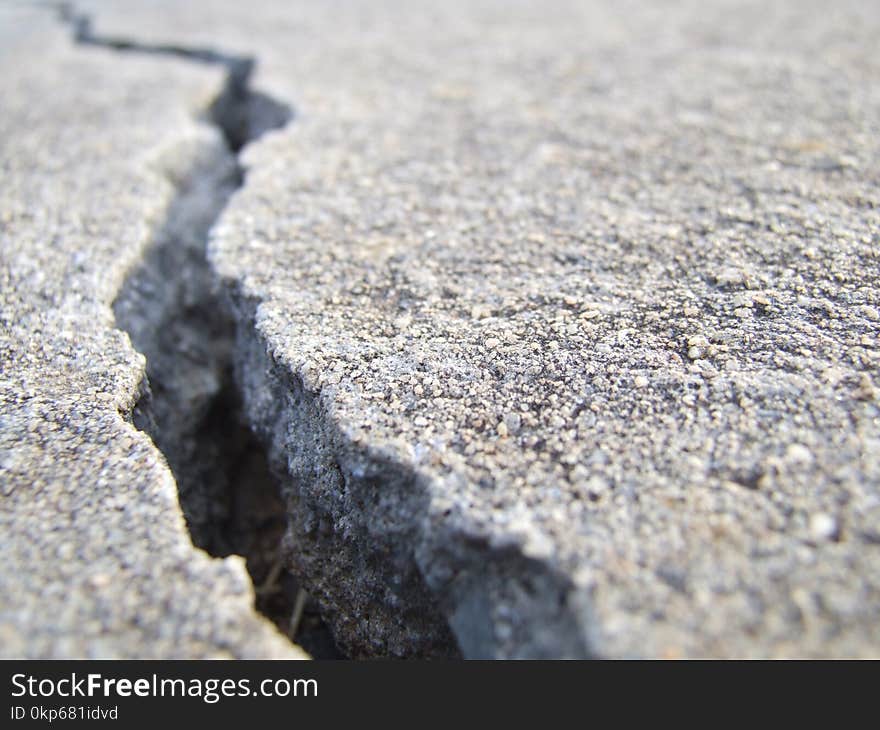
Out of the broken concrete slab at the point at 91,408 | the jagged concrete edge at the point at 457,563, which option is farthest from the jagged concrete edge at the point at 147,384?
the jagged concrete edge at the point at 457,563

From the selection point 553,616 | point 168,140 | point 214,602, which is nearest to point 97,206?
point 168,140

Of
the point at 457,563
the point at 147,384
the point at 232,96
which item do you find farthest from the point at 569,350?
the point at 232,96

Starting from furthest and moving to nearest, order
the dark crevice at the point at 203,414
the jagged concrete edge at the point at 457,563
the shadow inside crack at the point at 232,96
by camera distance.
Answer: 1. the shadow inside crack at the point at 232,96
2. the dark crevice at the point at 203,414
3. the jagged concrete edge at the point at 457,563

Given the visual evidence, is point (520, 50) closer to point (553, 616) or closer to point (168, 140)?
point (168, 140)

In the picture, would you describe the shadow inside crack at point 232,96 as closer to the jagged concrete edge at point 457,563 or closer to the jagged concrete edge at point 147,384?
the jagged concrete edge at point 147,384

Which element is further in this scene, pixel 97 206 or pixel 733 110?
pixel 733 110

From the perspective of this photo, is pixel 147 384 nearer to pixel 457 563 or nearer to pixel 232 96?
pixel 457 563

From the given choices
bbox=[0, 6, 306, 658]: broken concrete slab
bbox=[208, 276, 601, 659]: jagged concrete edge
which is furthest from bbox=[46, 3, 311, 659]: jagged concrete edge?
bbox=[208, 276, 601, 659]: jagged concrete edge
